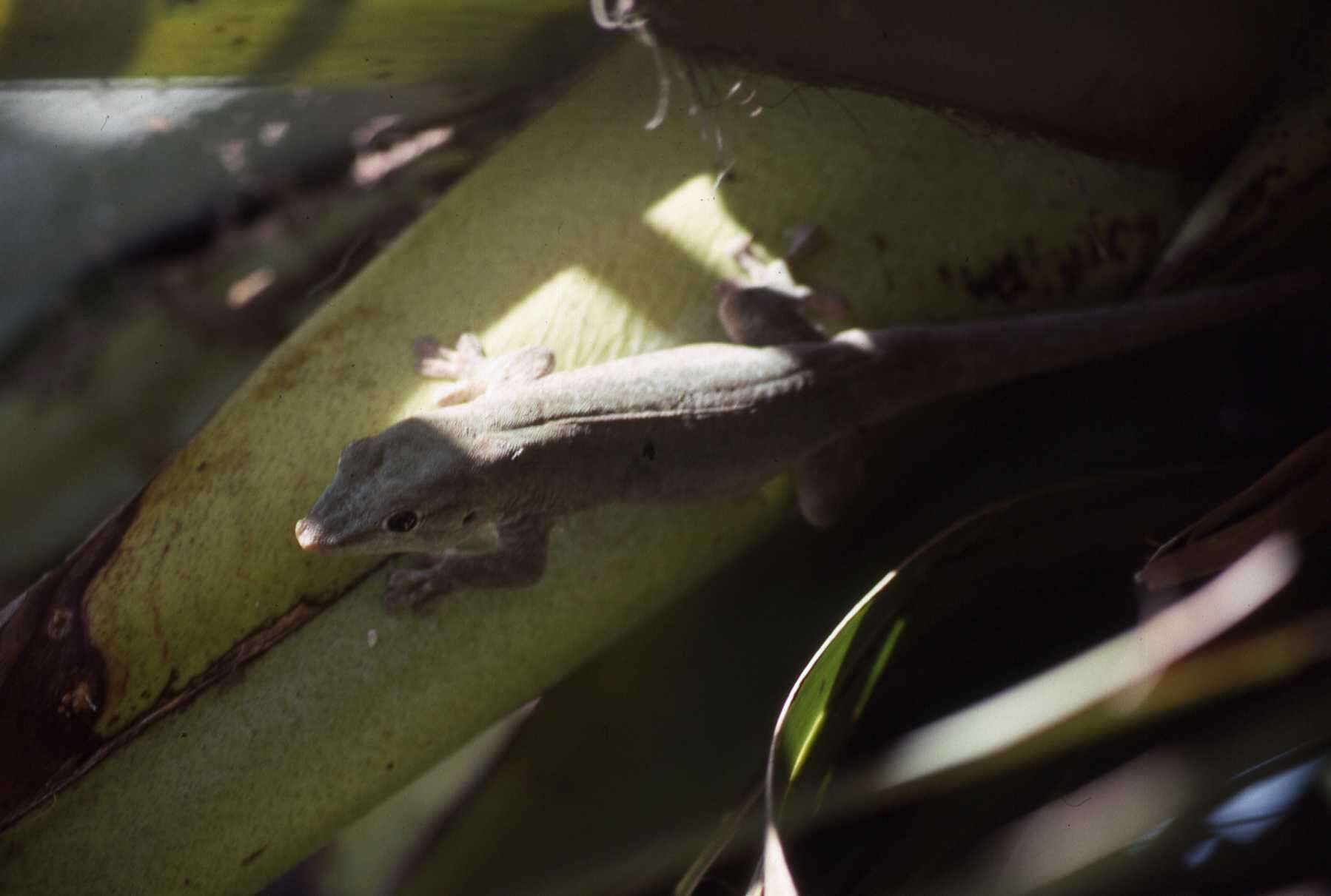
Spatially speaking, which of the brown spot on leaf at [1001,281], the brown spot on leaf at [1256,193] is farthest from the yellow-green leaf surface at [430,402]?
the brown spot on leaf at [1256,193]

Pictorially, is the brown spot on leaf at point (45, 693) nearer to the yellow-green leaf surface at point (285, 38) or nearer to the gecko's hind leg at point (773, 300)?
the yellow-green leaf surface at point (285, 38)

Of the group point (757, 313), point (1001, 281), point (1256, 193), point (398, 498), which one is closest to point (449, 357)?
point (398, 498)

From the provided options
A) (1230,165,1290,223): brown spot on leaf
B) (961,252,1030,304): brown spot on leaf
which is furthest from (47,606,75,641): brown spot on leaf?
(1230,165,1290,223): brown spot on leaf

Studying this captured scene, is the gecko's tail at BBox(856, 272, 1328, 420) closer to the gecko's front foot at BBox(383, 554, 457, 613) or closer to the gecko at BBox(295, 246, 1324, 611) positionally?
the gecko at BBox(295, 246, 1324, 611)

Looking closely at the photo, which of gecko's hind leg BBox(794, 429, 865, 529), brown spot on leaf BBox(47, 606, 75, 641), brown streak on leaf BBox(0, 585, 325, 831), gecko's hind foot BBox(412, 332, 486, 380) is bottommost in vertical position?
gecko's hind leg BBox(794, 429, 865, 529)

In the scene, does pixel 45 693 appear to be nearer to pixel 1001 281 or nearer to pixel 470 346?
pixel 470 346

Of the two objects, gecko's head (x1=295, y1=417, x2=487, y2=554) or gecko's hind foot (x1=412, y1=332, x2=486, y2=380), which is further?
gecko's hind foot (x1=412, y1=332, x2=486, y2=380)

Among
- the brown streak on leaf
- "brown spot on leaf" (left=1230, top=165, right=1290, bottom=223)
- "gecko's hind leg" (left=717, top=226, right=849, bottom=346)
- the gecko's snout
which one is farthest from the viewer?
"brown spot on leaf" (left=1230, top=165, right=1290, bottom=223)

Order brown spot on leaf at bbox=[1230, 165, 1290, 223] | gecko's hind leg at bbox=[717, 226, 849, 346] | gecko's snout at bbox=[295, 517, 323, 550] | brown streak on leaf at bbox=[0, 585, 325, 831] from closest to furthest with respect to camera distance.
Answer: brown streak on leaf at bbox=[0, 585, 325, 831] → gecko's snout at bbox=[295, 517, 323, 550] → gecko's hind leg at bbox=[717, 226, 849, 346] → brown spot on leaf at bbox=[1230, 165, 1290, 223]
